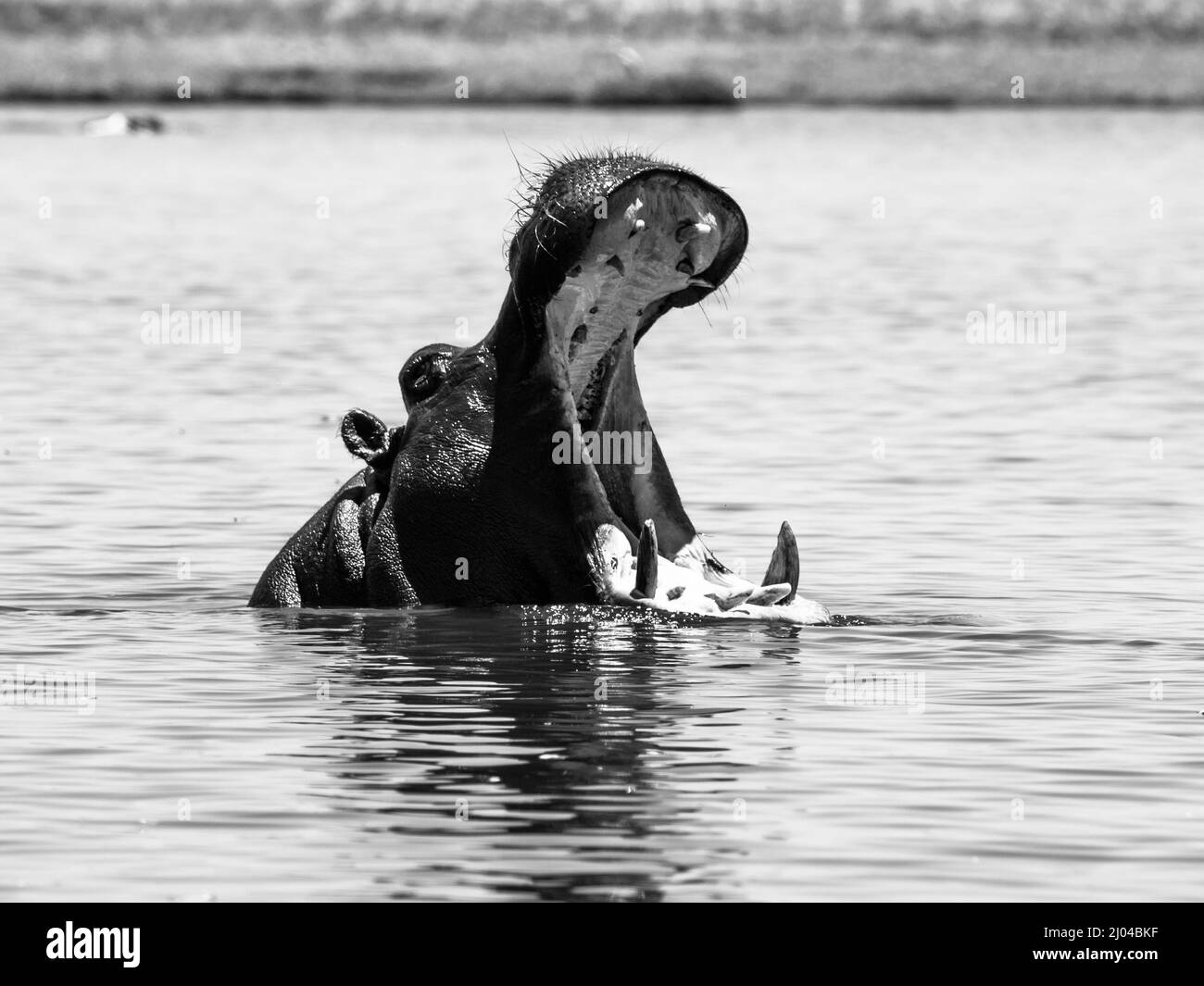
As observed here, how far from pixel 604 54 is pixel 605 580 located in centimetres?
7132

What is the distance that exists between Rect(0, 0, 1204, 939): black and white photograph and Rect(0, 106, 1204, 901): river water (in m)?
0.03

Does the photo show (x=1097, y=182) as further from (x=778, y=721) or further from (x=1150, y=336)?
(x=778, y=721)

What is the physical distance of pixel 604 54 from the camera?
81.5 metres

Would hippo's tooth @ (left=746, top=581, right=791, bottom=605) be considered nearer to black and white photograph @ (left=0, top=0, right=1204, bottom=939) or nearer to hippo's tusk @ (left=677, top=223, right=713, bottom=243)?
black and white photograph @ (left=0, top=0, right=1204, bottom=939)

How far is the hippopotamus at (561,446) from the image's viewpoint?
35.6 feet

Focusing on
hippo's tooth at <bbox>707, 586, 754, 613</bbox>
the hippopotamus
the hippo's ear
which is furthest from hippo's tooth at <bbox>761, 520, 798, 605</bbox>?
the hippo's ear

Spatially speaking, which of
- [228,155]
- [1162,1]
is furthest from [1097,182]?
[1162,1]

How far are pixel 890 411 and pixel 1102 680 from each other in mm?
10085

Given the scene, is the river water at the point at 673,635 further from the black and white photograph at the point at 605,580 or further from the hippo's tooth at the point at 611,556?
the hippo's tooth at the point at 611,556

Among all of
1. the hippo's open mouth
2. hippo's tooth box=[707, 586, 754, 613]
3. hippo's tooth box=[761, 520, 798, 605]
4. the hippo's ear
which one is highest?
the hippo's open mouth

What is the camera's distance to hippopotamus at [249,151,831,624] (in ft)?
35.6

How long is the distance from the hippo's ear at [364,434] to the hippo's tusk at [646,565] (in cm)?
138

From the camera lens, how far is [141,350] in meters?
26.5
